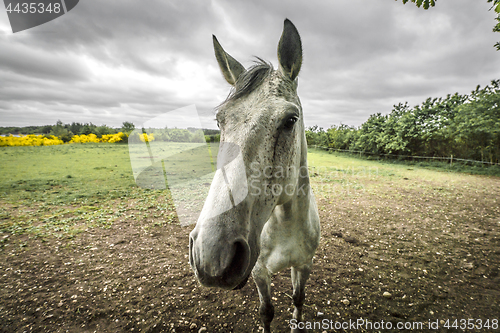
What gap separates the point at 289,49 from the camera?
1.71 metres

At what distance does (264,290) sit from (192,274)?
2267 millimetres

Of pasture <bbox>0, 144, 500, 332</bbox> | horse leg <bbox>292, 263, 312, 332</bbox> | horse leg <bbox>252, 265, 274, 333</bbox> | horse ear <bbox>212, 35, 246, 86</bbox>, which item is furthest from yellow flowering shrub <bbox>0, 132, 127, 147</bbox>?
horse leg <bbox>292, 263, 312, 332</bbox>

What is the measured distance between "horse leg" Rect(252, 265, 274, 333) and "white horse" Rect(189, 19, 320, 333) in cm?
69

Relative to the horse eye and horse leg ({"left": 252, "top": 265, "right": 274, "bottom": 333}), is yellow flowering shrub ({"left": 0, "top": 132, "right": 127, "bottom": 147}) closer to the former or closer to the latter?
horse leg ({"left": 252, "top": 265, "right": 274, "bottom": 333})

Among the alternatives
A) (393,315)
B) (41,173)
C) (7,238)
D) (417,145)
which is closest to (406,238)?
(393,315)

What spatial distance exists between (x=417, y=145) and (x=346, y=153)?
339 inches

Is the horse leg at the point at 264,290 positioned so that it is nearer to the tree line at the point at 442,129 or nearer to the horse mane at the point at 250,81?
the horse mane at the point at 250,81

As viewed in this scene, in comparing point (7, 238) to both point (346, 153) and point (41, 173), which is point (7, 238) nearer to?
point (41, 173)

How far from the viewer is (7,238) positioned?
501 cm

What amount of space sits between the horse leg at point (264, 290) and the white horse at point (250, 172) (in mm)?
692

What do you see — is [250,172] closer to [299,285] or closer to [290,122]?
[290,122]

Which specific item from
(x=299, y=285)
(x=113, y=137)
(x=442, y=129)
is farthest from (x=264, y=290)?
(x=113, y=137)

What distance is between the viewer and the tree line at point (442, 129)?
15.4 metres

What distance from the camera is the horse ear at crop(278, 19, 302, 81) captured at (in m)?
1.69
